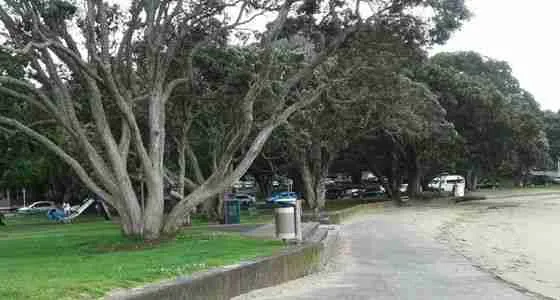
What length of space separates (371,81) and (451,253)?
30.7 feet

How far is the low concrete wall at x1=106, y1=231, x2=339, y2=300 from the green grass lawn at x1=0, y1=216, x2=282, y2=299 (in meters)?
0.45

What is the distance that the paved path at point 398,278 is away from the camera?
465 inches

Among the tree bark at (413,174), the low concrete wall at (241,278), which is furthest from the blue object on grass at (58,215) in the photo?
the low concrete wall at (241,278)

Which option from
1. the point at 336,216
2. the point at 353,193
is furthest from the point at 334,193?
the point at 336,216

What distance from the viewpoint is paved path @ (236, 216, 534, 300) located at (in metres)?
11.8

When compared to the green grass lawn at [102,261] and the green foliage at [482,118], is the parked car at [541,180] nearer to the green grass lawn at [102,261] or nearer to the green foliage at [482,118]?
the green foliage at [482,118]

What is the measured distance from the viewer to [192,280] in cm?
937

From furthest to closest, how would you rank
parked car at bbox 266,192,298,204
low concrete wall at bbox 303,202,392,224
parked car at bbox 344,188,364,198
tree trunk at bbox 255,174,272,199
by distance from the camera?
parked car at bbox 344,188,364,198 < tree trunk at bbox 255,174,272,199 < low concrete wall at bbox 303,202,392,224 < parked car at bbox 266,192,298,204

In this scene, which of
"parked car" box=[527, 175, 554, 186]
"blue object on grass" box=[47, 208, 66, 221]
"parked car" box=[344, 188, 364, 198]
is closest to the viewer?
"blue object on grass" box=[47, 208, 66, 221]

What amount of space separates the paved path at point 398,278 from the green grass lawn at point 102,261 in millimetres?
1287

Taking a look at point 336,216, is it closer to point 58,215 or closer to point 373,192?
point 58,215

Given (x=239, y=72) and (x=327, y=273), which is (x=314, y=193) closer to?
(x=239, y=72)

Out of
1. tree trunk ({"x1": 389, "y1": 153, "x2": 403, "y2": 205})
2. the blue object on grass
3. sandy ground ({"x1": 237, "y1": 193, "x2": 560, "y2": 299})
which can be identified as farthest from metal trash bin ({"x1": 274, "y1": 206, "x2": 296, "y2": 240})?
tree trunk ({"x1": 389, "y1": 153, "x2": 403, "y2": 205})

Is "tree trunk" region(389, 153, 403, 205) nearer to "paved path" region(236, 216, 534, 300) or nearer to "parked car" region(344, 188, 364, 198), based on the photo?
"parked car" region(344, 188, 364, 198)
